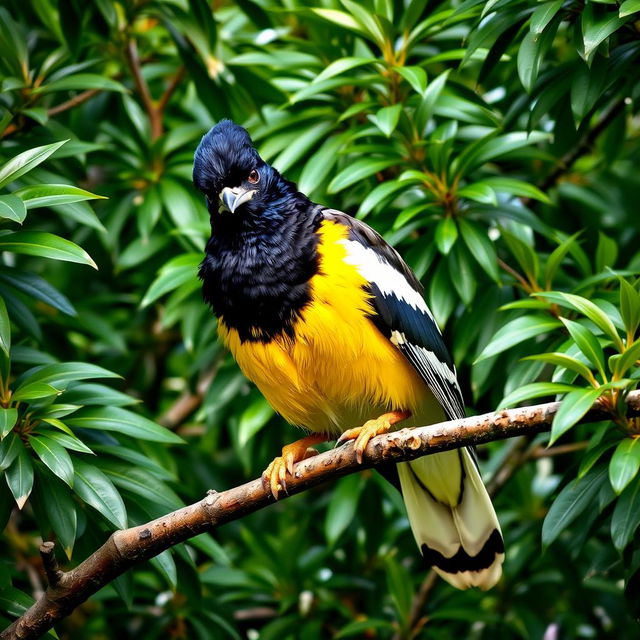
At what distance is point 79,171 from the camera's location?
188 inches

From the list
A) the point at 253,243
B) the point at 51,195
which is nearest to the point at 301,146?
the point at 253,243

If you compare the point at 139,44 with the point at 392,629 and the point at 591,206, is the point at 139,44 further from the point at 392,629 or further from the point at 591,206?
the point at 392,629

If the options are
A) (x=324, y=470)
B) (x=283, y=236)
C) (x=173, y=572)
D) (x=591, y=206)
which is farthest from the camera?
(x=591, y=206)

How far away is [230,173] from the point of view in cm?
401

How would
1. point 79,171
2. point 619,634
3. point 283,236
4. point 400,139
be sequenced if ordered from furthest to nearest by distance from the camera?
point 619,634 < point 79,171 < point 400,139 < point 283,236

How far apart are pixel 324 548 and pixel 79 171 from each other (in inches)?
97.8

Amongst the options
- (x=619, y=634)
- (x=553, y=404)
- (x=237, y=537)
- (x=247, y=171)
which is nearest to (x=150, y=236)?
(x=247, y=171)

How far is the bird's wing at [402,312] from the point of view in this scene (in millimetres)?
3830

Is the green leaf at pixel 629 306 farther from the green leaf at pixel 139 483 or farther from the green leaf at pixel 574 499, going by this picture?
the green leaf at pixel 139 483

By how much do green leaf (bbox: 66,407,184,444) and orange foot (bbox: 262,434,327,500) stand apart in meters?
0.39

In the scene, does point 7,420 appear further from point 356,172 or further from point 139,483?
point 356,172

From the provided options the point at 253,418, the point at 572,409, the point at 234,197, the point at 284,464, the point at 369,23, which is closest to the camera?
the point at 572,409

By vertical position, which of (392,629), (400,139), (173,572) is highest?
(400,139)

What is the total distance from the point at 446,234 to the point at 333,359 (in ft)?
2.73
